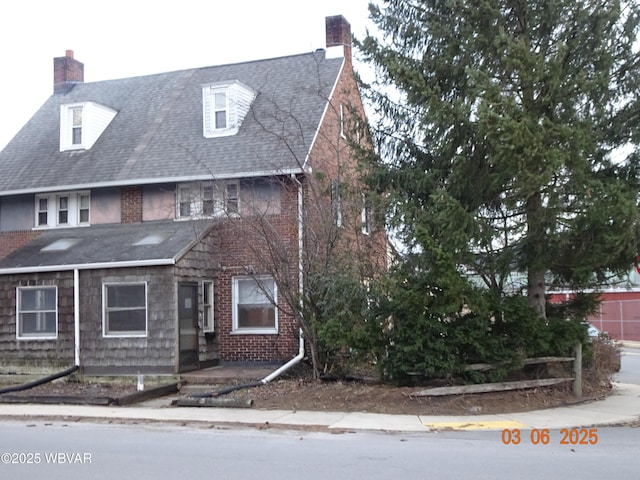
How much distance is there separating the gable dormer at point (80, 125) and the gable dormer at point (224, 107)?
13.0 feet

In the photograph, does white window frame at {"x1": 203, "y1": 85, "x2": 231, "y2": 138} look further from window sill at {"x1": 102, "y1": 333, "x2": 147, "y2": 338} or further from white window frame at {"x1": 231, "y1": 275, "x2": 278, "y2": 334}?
window sill at {"x1": 102, "y1": 333, "x2": 147, "y2": 338}

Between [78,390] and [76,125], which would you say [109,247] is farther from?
[76,125]

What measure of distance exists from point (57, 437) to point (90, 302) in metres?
6.68

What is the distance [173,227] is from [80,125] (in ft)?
19.1

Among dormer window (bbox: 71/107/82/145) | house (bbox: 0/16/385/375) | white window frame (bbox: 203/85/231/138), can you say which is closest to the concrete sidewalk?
house (bbox: 0/16/385/375)

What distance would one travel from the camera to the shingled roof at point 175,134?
17562 mm

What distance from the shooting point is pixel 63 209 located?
766 inches

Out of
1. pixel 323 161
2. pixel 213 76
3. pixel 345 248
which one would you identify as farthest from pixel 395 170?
pixel 213 76

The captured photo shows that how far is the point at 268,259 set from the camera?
53.4 feet

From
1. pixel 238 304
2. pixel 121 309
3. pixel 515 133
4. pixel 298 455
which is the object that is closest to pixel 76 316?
pixel 121 309

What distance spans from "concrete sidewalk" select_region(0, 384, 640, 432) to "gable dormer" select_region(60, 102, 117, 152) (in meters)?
9.71

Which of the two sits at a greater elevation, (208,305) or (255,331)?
(208,305)

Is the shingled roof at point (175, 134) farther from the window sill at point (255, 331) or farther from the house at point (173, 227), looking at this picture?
the window sill at point (255, 331)

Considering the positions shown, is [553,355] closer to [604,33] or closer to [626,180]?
[626,180]
